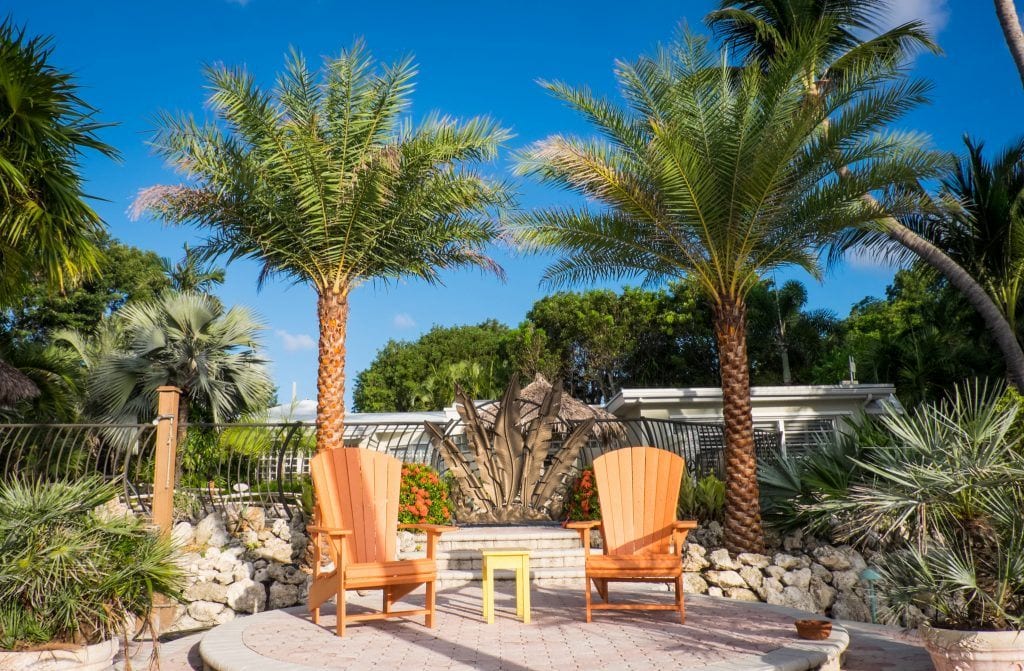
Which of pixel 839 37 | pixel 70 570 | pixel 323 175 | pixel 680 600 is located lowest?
pixel 680 600

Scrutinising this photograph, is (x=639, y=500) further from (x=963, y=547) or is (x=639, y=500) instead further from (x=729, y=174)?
(x=729, y=174)

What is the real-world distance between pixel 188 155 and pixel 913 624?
30.8ft

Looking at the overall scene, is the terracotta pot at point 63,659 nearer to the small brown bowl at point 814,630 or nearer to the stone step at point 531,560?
the small brown bowl at point 814,630

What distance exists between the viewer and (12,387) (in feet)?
33.1

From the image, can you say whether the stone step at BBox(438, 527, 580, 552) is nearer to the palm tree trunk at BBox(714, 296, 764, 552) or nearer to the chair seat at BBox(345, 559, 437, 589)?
the palm tree trunk at BBox(714, 296, 764, 552)

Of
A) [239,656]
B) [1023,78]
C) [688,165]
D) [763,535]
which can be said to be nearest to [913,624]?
[763,535]

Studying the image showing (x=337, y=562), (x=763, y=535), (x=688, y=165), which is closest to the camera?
(x=337, y=562)

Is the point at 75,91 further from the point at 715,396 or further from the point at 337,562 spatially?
the point at 715,396

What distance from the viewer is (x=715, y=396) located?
1575 cm

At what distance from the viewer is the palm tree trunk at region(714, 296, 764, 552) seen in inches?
335

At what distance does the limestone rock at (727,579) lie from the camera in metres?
8.26

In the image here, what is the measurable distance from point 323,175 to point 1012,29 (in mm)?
8656

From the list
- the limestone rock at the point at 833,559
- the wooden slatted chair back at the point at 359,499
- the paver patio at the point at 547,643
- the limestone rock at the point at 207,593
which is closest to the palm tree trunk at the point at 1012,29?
the limestone rock at the point at 833,559

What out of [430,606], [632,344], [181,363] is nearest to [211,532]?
[430,606]
